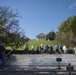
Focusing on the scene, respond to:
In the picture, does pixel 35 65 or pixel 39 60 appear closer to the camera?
pixel 35 65

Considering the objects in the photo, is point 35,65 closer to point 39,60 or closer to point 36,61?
point 36,61

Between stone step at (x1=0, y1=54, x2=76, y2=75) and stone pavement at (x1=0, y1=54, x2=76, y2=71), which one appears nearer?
stone step at (x1=0, y1=54, x2=76, y2=75)

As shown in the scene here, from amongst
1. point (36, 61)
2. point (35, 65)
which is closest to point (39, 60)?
point (36, 61)

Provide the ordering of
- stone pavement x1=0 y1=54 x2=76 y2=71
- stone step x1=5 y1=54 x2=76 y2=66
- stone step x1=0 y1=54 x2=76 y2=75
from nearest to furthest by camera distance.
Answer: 1. stone step x1=0 y1=54 x2=76 y2=75
2. stone pavement x1=0 y1=54 x2=76 y2=71
3. stone step x1=5 y1=54 x2=76 y2=66

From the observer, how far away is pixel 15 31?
2998 centimetres

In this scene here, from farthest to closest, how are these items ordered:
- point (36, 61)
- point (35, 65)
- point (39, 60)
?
point (39, 60) < point (36, 61) < point (35, 65)

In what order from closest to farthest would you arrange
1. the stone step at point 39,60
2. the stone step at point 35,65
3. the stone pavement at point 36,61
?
the stone step at point 35,65, the stone pavement at point 36,61, the stone step at point 39,60

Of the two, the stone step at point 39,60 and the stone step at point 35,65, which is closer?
the stone step at point 35,65

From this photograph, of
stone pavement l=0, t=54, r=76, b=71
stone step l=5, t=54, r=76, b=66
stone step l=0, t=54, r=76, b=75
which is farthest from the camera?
stone step l=5, t=54, r=76, b=66

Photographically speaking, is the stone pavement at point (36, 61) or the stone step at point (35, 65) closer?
the stone step at point (35, 65)

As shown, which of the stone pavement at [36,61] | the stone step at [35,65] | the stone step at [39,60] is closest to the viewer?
the stone step at [35,65]

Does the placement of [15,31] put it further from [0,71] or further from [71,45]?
[71,45]

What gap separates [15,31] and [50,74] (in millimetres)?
11118

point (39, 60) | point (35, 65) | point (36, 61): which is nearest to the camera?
point (35, 65)
